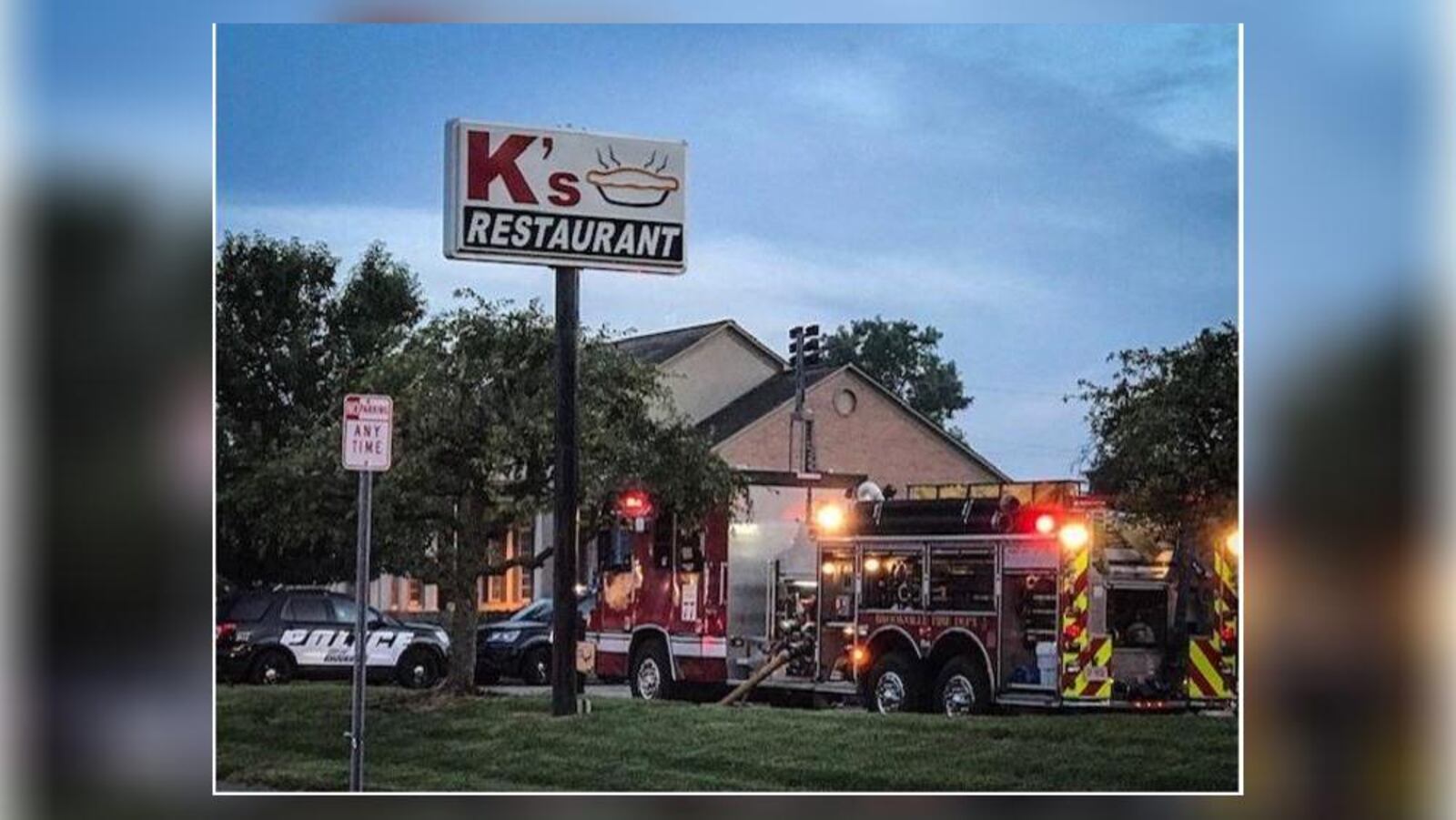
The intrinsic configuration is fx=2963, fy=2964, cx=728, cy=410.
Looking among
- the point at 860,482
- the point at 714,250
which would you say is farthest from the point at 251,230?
the point at 860,482

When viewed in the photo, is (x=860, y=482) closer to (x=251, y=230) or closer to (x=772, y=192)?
(x=772, y=192)

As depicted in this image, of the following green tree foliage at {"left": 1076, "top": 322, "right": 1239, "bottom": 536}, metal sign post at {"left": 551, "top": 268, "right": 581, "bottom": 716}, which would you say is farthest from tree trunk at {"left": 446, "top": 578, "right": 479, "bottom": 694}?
green tree foliage at {"left": 1076, "top": 322, "right": 1239, "bottom": 536}

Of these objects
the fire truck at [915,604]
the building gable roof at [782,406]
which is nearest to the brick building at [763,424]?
the building gable roof at [782,406]

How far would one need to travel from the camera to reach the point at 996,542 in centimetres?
1534

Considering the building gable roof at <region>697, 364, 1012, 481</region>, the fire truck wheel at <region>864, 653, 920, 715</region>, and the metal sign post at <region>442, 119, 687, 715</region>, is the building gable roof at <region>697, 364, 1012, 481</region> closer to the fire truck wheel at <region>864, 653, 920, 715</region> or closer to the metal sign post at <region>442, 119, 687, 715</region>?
the metal sign post at <region>442, 119, 687, 715</region>

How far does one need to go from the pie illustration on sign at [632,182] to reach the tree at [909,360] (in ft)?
3.75

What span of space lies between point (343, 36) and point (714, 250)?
219 centimetres

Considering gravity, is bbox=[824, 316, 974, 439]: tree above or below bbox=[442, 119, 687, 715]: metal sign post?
below

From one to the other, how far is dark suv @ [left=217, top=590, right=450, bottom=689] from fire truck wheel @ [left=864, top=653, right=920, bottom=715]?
2.28m

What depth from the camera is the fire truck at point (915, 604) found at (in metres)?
15.2

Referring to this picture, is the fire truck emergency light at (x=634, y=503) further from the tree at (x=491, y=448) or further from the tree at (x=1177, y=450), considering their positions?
the tree at (x=1177, y=450)

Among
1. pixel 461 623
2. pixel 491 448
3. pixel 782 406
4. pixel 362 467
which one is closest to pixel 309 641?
pixel 461 623

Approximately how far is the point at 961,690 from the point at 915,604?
20.5 inches

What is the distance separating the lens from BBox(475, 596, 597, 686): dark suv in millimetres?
15516
